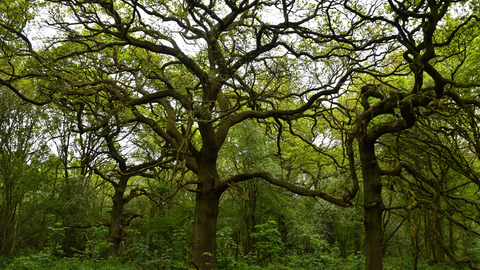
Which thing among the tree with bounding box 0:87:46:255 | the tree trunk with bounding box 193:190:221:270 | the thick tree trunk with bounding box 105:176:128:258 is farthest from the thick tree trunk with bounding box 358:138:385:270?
the tree with bounding box 0:87:46:255

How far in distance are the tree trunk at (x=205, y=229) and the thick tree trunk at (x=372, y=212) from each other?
3.41m

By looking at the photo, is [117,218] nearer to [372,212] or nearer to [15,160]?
[15,160]

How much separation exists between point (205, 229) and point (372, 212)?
12.6 feet

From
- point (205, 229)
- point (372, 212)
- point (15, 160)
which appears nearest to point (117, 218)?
point (15, 160)

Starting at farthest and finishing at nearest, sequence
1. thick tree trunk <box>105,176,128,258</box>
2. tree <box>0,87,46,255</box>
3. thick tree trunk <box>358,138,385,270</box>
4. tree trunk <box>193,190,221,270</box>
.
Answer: thick tree trunk <box>105,176,128,258</box> → tree <box>0,87,46,255</box> → tree trunk <box>193,190,221,270</box> → thick tree trunk <box>358,138,385,270</box>

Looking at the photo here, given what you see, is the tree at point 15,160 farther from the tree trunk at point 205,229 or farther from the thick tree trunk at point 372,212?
the thick tree trunk at point 372,212

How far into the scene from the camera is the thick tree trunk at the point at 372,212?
5562 millimetres

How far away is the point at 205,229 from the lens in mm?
7223

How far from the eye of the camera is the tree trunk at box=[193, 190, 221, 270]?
6942mm

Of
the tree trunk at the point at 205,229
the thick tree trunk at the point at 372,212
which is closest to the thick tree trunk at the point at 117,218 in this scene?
the tree trunk at the point at 205,229

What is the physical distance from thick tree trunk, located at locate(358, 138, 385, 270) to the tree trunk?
341cm

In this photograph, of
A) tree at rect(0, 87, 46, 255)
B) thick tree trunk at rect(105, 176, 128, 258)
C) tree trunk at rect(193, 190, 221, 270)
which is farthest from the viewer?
thick tree trunk at rect(105, 176, 128, 258)

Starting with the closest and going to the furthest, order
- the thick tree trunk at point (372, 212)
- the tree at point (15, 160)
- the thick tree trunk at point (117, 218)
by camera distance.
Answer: the thick tree trunk at point (372, 212)
the tree at point (15, 160)
the thick tree trunk at point (117, 218)

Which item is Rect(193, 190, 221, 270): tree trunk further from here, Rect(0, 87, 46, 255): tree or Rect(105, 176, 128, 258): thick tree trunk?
Rect(0, 87, 46, 255): tree
